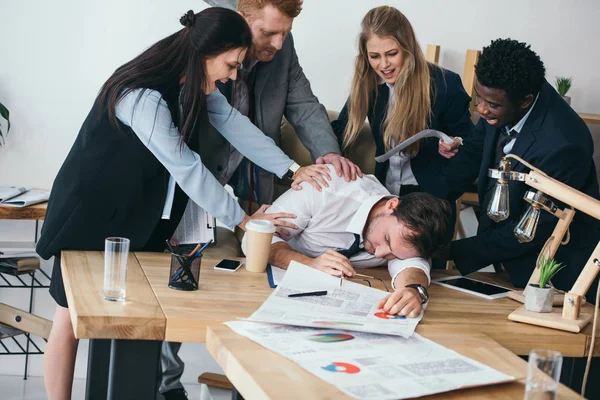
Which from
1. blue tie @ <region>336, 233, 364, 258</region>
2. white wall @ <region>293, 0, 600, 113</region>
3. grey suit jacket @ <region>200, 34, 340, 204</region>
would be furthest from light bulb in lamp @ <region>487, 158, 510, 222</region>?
white wall @ <region>293, 0, 600, 113</region>

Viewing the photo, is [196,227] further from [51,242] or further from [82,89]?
[82,89]

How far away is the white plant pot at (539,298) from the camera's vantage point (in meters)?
1.91

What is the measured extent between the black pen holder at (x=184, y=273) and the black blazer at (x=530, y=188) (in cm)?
93

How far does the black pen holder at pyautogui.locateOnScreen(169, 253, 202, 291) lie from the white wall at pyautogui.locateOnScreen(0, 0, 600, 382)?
1804mm

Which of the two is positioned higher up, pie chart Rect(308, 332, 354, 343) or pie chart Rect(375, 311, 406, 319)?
pie chart Rect(308, 332, 354, 343)

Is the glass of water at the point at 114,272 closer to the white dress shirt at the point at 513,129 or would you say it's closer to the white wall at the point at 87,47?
the white dress shirt at the point at 513,129

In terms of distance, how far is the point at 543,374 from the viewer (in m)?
1.14

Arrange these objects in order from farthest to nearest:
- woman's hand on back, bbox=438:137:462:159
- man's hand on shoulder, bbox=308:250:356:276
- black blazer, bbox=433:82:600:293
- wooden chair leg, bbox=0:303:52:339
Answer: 1. wooden chair leg, bbox=0:303:52:339
2. woman's hand on back, bbox=438:137:462:159
3. black blazer, bbox=433:82:600:293
4. man's hand on shoulder, bbox=308:250:356:276

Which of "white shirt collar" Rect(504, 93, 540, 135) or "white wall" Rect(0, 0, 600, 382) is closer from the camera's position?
"white shirt collar" Rect(504, 93, 540, 135)

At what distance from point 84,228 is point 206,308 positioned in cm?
59

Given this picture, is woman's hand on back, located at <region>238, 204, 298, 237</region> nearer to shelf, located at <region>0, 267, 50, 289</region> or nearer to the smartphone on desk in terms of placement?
the smartphone on desk

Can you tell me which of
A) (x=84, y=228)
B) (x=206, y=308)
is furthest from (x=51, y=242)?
(x=206, y=308)

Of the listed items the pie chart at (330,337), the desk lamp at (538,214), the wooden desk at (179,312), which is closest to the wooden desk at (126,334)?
the wooden desk at (179,312)

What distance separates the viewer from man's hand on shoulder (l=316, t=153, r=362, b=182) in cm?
246
